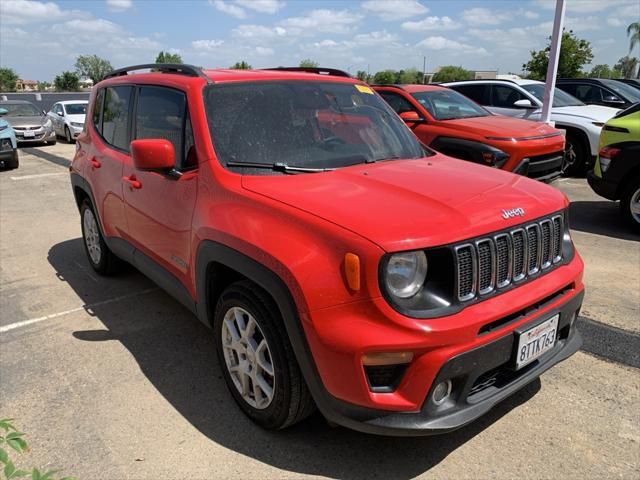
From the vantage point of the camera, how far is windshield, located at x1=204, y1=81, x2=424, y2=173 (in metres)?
2.96

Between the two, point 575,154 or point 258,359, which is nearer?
point 258,359

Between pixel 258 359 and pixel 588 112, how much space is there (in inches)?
380

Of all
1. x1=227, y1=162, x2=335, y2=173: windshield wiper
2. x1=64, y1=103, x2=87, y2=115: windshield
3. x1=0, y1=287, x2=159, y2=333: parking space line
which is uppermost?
x1=227, y1=162, x2=335, y2=173: windshield wiper

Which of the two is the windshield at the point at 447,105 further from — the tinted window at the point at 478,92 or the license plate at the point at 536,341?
the license plate at the point at 536,341

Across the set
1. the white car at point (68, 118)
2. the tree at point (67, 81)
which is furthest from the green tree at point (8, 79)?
the white car at point (68, 118)

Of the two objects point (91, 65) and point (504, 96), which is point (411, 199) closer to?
point (504, 96)

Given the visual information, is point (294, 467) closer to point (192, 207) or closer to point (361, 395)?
point (361, 395)

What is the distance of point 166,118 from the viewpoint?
341 centimetres

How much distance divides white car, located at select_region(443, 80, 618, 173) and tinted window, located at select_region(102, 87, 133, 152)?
24.3ft

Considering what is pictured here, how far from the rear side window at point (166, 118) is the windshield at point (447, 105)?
16.5ft

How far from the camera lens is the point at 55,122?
733 inches

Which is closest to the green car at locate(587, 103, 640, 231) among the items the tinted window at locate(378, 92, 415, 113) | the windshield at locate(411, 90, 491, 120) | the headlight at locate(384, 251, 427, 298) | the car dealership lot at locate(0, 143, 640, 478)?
the car dealership lot at locate(0, 143, 640, 478)

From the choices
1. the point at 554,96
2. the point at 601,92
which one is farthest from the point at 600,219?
the point at 601,92

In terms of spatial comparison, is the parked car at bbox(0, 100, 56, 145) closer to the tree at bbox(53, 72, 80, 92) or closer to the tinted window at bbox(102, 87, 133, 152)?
the tinted window at bbox(102, 87, 133, 152)
